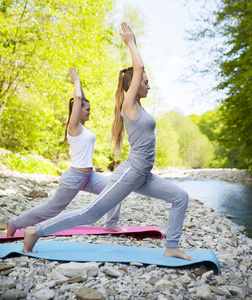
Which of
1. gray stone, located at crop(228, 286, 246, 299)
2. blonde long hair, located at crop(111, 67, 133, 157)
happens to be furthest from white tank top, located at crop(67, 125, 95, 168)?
gray stone, located at crop(228, 286, 246, 299)

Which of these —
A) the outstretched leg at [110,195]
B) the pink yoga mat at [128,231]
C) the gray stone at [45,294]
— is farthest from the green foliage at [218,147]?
the gray stone at [45,294]

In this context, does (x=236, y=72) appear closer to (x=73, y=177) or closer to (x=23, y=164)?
(x=23, y=164)

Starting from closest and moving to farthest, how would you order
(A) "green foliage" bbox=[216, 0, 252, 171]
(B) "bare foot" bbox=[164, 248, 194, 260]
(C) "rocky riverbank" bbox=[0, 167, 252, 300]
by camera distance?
(C) "rocky riverbank" bbox=[0, 167, 252, 300]
(B) "bare foot" bbox=[164, 248, 194, 260]
(A) "green foliage" bbox=[216, 0, 252, 171]

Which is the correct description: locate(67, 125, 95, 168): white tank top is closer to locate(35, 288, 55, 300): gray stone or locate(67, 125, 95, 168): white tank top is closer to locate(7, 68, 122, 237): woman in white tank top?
locate(7, 68, 122, 237): woman in white tank top

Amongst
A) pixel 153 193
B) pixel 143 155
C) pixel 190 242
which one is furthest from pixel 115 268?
pixel 190 242

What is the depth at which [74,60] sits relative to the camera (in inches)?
475

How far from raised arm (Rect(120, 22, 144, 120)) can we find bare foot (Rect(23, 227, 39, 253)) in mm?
1505

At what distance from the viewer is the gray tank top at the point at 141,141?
2996 millimetres

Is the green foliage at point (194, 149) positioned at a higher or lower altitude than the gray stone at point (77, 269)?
higher

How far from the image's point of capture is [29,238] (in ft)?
10.5

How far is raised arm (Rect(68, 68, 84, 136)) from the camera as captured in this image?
3.56 m

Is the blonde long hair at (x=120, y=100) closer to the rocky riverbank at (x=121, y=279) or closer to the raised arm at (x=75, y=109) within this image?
the raised arm at (x=75, y=109)

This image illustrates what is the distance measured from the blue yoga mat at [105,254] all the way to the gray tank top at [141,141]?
0.98 meters

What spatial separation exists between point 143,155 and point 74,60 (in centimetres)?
993
